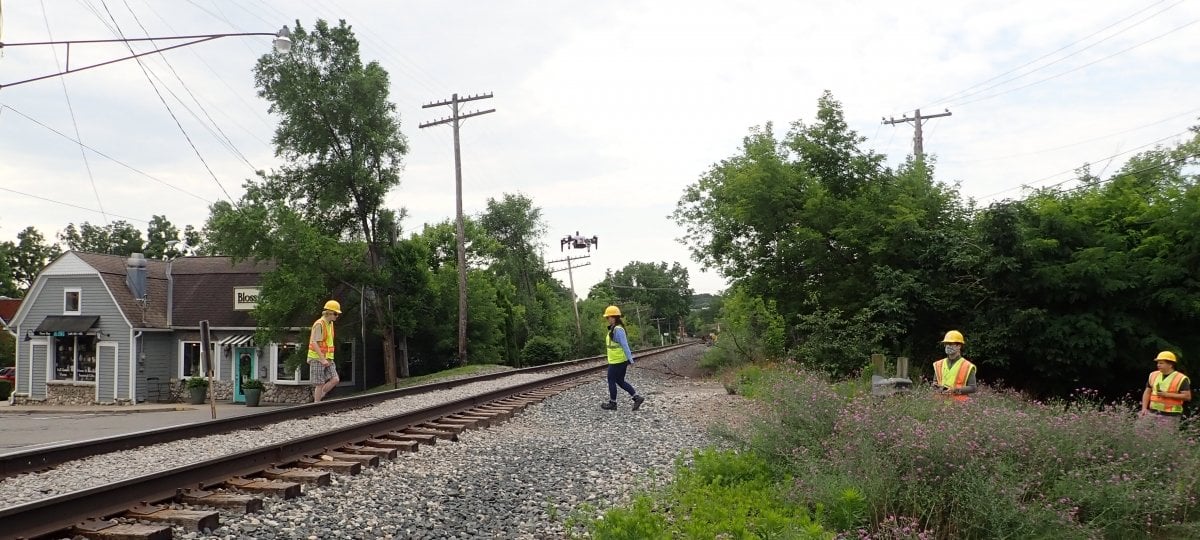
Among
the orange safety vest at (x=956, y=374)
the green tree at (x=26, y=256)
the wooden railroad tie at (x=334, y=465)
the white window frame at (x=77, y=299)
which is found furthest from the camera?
the green tree at (x=26, y=256)

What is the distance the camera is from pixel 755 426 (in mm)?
8055

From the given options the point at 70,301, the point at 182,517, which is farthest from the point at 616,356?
the point at 70,301

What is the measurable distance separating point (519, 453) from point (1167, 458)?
579 centimetres

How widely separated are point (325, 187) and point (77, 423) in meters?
12.1

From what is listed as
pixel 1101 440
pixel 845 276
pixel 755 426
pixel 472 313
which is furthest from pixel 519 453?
pixel 472 313

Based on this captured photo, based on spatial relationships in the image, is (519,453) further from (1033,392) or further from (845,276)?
(845,276)

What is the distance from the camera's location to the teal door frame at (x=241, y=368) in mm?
35062

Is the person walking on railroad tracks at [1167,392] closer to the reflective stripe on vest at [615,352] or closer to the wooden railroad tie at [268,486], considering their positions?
the reflective stripe on vest at [615,352]

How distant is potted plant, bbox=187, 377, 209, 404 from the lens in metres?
32.0

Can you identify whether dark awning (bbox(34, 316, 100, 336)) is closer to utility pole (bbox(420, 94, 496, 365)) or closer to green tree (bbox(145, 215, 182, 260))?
utility pole (bbox(420, 94, 496, 365))

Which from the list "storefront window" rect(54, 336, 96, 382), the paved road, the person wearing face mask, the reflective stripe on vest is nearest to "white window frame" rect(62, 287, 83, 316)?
"storefront window" rect(54, 336, 96, 382)

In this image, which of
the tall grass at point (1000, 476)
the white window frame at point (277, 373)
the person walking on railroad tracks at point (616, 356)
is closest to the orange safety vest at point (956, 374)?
the tall grass at point (1000, 476)

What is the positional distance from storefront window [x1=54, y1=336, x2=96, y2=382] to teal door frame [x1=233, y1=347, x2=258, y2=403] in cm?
615

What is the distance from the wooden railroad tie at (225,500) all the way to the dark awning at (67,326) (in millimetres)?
34853
